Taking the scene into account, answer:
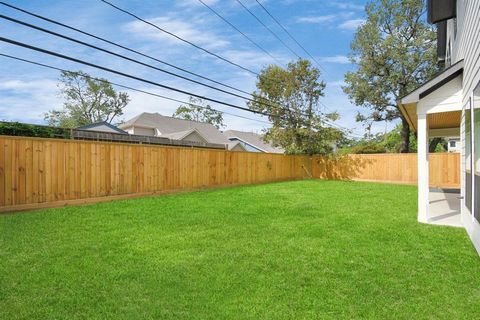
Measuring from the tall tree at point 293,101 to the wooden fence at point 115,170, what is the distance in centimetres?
387

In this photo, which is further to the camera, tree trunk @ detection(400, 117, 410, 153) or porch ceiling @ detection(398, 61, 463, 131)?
tree trunk @ detection(400, 117, 410, 153)

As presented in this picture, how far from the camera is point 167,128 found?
982 inches

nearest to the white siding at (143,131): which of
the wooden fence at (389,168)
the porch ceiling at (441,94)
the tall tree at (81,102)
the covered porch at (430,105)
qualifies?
the tall tree at (81,102)

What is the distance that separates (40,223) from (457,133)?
11.7 m

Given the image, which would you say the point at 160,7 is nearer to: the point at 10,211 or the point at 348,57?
the point at 10,211

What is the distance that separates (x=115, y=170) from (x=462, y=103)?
25.4ft

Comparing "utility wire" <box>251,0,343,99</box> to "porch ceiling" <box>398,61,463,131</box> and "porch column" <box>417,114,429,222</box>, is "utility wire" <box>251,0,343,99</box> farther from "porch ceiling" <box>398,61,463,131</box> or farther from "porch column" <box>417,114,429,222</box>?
"porch column" <box>417,114,429,222</box>

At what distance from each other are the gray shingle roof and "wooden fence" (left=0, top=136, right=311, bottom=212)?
12.8m

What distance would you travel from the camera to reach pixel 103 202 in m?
8.02

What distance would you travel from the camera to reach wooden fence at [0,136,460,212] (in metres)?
6.67

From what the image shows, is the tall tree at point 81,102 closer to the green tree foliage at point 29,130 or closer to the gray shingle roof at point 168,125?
the gray shingle roof at point 168,125

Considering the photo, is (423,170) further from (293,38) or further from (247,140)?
(247,140)

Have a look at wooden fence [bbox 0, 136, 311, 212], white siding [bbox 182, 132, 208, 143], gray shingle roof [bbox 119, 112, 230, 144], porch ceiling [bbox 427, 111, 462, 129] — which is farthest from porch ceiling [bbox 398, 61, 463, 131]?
gray shingle roof [bbox 119, 112, 230, 144]

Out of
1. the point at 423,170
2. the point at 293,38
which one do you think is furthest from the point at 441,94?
the point at 293,38
